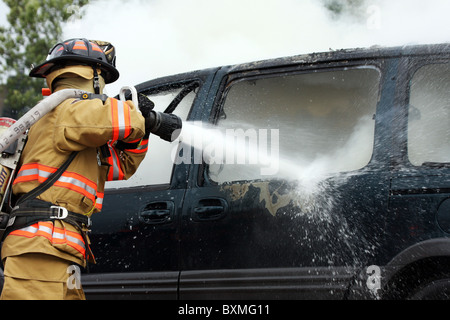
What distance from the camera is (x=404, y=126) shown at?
2.41m

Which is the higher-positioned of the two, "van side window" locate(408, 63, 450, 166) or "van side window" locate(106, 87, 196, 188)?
"van side window" locate(106, 87, 196, 188)

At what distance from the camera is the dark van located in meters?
2.29

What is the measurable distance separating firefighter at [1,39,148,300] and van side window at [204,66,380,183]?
2.19 feet

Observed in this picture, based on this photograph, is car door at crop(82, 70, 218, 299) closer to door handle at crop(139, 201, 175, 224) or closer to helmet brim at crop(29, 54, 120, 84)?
door handle at crop(139, 201, 175, 224)

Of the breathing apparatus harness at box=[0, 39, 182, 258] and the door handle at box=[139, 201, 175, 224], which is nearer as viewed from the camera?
the breathing apparatus harness at box=[0, 39, 182, 258]

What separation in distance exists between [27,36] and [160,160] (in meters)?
9.84

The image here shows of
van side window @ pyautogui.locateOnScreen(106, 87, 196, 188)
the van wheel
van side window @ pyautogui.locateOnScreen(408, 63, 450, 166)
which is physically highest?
van side window @ pyautogui.locateOnScreen(106, 87, 196, 188)

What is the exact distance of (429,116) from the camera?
2391mm

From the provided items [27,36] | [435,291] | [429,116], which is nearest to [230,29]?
[429,116]

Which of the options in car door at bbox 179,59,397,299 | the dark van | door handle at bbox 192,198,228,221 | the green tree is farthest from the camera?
the green tree

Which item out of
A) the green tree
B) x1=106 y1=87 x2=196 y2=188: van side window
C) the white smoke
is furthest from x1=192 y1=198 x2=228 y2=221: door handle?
the green tree

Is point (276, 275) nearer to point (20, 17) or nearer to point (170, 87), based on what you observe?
point (170, 87)
